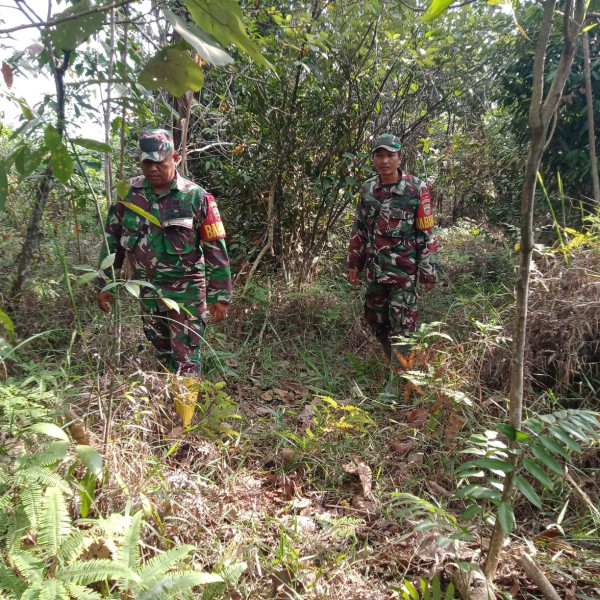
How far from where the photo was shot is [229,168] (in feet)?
15.6

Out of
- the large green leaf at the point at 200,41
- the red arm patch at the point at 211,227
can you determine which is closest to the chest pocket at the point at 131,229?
the red arm patch at the point at 211,227

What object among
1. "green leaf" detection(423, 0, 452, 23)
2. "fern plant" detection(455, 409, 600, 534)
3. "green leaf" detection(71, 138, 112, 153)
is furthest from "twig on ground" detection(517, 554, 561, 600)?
"green leaf" detection(71, 138, 112, 153)

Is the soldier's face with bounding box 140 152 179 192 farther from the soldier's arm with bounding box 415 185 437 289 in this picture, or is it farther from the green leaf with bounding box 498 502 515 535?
the green leaf with bounding box 498 502 515 535

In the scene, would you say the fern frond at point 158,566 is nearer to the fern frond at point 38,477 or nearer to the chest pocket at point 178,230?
the fern frond at point 38,477

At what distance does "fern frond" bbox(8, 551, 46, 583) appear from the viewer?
1.07 metres

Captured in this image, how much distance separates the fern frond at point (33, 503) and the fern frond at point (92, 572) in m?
0.18

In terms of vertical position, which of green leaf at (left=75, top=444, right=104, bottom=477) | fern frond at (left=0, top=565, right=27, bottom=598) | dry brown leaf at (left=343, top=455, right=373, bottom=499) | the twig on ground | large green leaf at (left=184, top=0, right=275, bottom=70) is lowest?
dry brown leaf at (left=343, top=455, right=373, bottom=499)

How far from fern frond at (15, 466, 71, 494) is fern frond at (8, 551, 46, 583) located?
0.19m

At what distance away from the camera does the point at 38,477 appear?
129 cm

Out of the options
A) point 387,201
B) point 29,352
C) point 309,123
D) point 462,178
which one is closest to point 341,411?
point 387,201

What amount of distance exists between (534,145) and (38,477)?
1.67 m

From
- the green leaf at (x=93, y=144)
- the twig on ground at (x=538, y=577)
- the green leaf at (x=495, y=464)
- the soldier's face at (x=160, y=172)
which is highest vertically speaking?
the soldier's face at (x=160, y=172)

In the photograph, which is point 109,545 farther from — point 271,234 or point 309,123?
point 309,123

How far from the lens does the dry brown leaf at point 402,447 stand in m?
2.36
